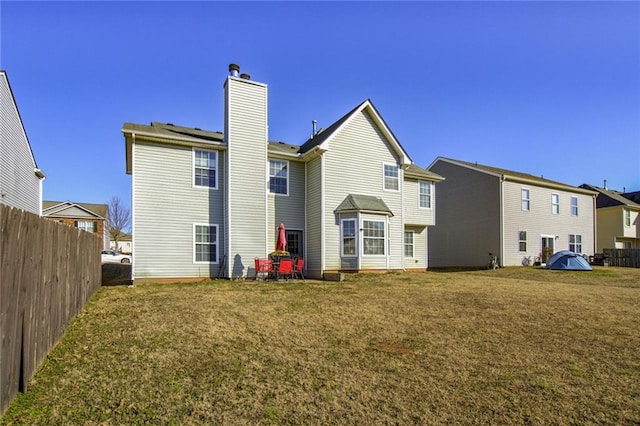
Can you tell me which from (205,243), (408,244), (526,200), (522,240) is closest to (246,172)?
(205,243)

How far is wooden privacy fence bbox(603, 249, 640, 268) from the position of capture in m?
24.8

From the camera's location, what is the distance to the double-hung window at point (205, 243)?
46.5 ft

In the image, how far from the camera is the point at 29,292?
3.96m

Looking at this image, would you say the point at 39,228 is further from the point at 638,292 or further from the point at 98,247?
the point at 638,292

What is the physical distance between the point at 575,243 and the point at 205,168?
26.2m

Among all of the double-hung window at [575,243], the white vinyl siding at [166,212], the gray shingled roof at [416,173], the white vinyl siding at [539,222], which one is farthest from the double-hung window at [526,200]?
the white vinyl siding at [166,212]

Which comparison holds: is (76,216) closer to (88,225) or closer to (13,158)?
(88,225)

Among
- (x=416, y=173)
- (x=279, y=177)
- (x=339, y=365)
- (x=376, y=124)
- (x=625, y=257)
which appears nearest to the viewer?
(x=339, y=365)

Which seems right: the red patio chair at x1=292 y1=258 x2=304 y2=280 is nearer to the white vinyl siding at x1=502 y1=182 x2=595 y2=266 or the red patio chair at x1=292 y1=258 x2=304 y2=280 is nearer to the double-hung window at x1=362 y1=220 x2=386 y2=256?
the double-hung window at x1=362 y1=220 x2=386 y2=256

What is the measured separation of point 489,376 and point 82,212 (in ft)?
145

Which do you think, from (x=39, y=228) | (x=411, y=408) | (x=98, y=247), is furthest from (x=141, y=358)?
(x=98, y=247)

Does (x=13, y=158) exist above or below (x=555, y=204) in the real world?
Answer: above

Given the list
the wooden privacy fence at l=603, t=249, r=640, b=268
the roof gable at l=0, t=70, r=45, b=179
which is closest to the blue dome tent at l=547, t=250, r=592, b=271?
the wooden privacy fence at l=603, t=249, r=640, b=268

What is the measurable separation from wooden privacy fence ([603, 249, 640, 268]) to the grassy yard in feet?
69.6
